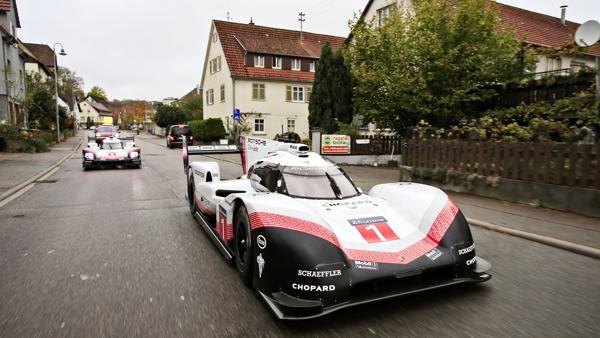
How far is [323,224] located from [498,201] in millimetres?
5846

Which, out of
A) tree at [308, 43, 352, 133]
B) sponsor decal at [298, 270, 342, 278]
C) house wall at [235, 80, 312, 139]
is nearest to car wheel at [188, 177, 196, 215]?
sponsor decal at [298, 270, 342, 278]

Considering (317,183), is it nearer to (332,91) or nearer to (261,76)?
(332,91)

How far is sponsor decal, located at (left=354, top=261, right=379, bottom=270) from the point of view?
119 inches

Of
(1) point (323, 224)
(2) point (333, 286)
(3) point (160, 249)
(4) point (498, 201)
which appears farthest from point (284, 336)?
(4) point (498, 201)

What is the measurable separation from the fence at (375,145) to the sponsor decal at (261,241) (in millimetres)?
13852

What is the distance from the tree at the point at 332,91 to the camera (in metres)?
19.6

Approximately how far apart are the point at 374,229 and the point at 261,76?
1246 inches

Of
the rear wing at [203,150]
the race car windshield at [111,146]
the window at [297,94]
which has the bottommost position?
the race car windshield at [111,146]

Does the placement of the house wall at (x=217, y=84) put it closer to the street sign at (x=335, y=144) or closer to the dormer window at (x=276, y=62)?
the dormer window at (x=276, y=62)

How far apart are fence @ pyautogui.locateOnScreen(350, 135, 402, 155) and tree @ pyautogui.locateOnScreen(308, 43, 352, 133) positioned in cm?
260

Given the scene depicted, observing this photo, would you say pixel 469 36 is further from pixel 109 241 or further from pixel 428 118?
pixel 109 241

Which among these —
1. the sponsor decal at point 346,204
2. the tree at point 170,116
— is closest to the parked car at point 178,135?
the tree at point 170,116

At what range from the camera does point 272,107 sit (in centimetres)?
3472

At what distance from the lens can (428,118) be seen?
15.1 metres
